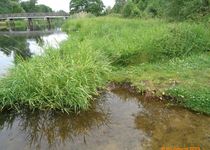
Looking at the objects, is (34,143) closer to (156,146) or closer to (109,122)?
(109,122)

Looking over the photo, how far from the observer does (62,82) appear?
4.24m

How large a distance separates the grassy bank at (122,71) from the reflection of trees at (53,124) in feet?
0.58

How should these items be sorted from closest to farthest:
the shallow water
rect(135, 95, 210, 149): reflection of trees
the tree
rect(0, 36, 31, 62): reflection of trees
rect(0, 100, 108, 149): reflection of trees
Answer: rect(135, 95, 210, 149): reflection of trees → rect(0, 100, 108, 149): reflection of trees → the shallow water → rect(0, 36, 31, 62): reflection of trees → the tree

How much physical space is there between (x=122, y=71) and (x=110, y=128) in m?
2.37

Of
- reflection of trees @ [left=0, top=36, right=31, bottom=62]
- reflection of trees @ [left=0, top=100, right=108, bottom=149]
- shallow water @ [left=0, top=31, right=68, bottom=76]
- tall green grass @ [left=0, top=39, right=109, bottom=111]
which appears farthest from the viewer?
reflection of trees @ [left=0, top=36, right=31, bottom=62]

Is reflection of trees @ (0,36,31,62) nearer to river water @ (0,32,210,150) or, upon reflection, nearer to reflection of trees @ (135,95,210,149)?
river water @ (0,32,210,150)

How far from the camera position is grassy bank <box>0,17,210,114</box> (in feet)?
13.6

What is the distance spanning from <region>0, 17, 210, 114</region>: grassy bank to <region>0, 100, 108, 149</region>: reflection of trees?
18 centimetres

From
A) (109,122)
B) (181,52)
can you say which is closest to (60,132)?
(109,122)

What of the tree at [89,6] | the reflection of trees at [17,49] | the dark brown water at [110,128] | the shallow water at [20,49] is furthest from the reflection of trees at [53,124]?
the tree at [89,6]

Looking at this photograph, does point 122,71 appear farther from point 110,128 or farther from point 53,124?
point 53,124

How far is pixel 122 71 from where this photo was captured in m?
5.91

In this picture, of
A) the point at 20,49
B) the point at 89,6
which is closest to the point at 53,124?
the point at 20,49

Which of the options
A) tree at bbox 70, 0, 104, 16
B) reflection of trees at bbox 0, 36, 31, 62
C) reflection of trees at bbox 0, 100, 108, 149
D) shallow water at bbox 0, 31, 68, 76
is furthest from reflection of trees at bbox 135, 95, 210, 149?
tree at bbox 70, 0, 104, 16
